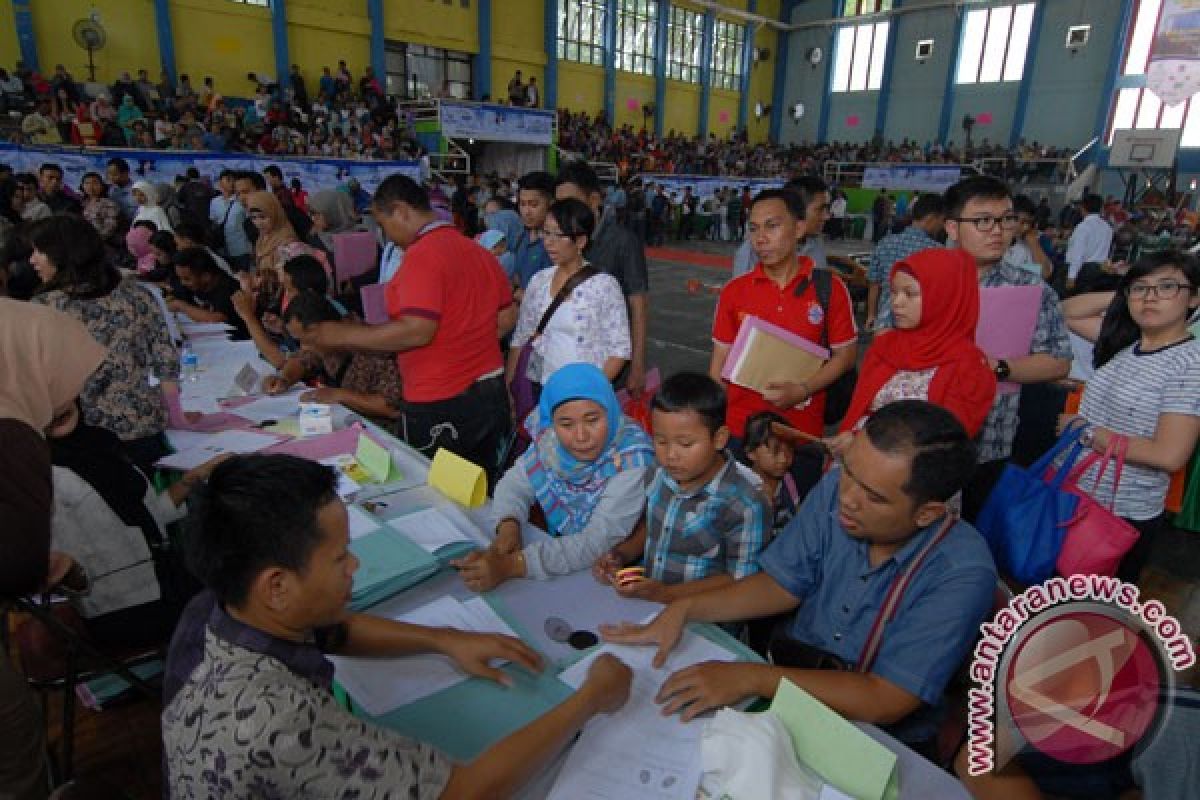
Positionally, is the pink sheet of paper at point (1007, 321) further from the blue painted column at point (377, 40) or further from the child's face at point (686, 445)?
the blue painted column at point (377, 40)

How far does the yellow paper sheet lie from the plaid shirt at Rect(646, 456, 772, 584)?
0.67 m

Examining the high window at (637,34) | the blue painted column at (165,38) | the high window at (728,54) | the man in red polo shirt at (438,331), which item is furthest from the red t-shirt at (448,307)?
the high window at (728,54)

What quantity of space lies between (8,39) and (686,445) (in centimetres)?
1540

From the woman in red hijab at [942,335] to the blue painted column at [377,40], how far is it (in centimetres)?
1672

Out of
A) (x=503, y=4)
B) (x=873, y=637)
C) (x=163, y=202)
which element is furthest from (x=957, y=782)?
(x=503, y=4)

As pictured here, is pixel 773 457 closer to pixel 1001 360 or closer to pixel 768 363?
pixel 768 363

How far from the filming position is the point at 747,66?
977 inches

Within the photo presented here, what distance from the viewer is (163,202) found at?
754cm

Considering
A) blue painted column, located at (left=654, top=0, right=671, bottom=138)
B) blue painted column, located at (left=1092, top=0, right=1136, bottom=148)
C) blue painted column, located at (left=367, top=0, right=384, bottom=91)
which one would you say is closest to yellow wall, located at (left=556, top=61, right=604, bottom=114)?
blue painted column, located at (left=654, top=0, right=671, bottom=138)

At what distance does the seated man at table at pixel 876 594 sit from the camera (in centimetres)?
120

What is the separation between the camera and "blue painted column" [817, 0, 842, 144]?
24344 mm

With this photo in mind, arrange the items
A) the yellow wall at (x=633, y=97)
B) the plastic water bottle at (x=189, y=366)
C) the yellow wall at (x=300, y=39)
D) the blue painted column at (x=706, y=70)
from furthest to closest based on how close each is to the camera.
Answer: the blue painted column at (x=706, y=70) → the yellow wall at (x=633, y=97) → the yellow wall at (x=300, y=39) → the plastic water bottle at (x=189, y=366)

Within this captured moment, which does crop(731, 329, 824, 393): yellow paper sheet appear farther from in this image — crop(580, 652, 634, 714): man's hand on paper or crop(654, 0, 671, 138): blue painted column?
crop(654, 0, 671, 138): blue painted column

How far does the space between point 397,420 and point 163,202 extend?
6422 mm
